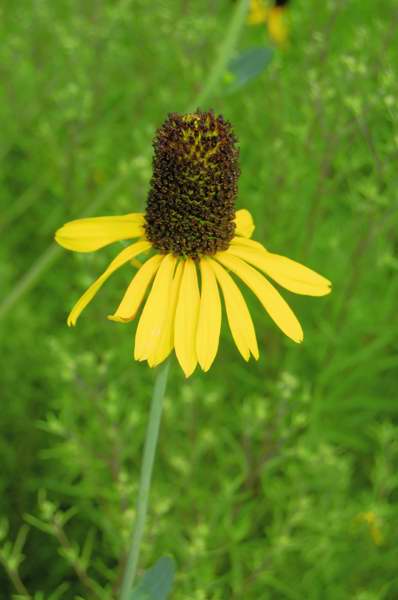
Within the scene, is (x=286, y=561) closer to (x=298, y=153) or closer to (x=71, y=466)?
(x=71, y=466)

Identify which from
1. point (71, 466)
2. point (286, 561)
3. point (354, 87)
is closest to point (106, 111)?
point (354, 87)

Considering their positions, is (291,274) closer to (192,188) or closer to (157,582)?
(192,188)

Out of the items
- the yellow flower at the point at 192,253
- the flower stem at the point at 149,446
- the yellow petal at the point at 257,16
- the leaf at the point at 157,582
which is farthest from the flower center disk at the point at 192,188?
the yellow petal at the point at 257,16

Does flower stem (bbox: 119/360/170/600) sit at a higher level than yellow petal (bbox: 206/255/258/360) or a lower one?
lower

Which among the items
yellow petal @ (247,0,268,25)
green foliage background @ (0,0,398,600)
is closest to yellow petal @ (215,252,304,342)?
green foliage background @ (0,0,398,600)

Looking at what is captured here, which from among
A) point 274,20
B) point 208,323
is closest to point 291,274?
point 208,323

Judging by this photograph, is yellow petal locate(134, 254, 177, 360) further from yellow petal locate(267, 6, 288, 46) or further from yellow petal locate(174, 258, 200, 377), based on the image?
yellow petal locate(267, 6, 288, 46)
